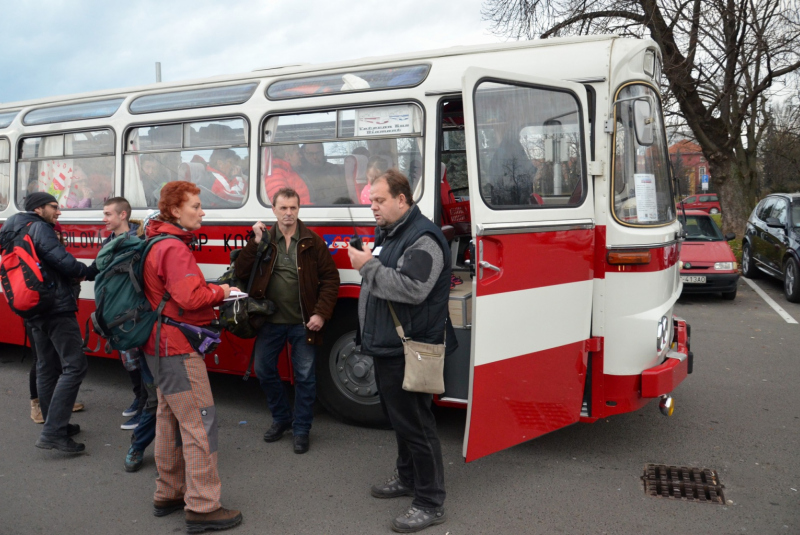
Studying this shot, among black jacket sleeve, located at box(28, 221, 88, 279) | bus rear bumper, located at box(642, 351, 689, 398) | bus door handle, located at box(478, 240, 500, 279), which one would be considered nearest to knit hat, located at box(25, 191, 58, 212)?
black jacket sleeve, located at box(28, 221, 88, 279)

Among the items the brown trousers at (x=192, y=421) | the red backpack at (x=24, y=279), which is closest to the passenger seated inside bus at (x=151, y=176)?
the red backpack at (x=24, y=279)

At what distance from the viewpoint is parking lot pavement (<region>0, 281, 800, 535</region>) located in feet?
12.5

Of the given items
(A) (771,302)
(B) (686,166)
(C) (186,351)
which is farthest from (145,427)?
(B) (686,166)

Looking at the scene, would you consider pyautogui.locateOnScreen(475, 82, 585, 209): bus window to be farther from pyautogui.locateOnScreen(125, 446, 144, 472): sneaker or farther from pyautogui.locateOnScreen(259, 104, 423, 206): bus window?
pyautogui.locateOnScreen(125, 446, 144, 472): sneaker

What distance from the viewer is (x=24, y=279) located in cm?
462

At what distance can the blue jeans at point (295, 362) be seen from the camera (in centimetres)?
487

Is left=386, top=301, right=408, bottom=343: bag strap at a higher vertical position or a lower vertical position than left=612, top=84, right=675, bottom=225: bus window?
lower

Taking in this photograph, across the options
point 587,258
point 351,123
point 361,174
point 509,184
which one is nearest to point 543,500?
point 587,258

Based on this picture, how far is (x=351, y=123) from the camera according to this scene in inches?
202

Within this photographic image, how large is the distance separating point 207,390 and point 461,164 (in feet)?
11.2

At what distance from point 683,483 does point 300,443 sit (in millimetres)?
2537

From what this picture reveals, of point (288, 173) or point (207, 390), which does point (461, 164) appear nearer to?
point (288, 173)

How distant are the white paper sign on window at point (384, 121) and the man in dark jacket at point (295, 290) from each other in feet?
2.57

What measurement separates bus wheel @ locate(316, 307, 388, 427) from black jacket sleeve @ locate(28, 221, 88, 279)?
191 cm
